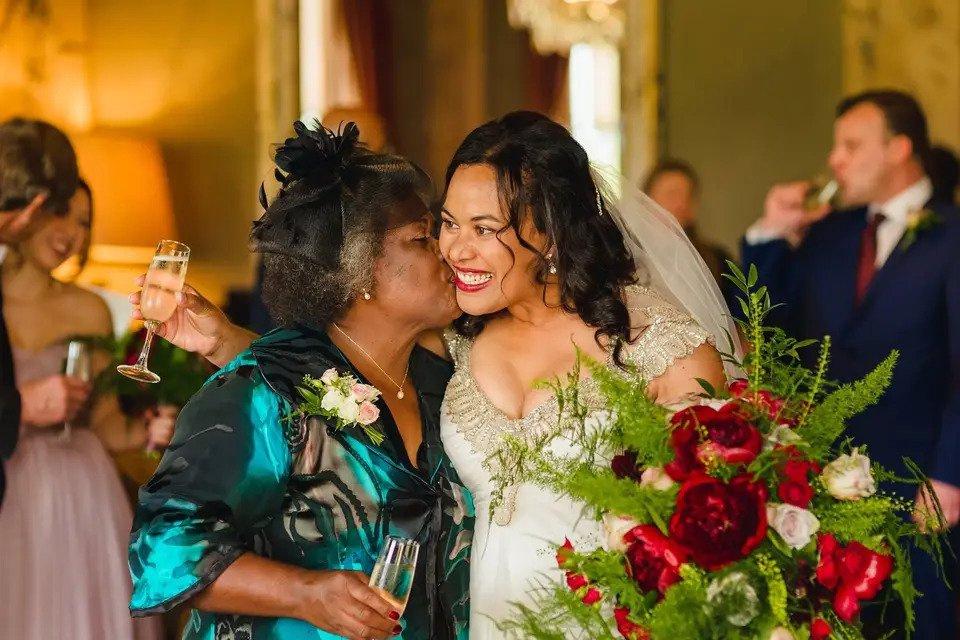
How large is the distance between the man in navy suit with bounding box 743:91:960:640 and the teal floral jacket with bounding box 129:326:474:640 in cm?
203

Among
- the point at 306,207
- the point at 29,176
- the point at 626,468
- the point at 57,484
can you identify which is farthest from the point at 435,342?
the point at 29,176

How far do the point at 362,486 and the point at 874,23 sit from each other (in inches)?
233

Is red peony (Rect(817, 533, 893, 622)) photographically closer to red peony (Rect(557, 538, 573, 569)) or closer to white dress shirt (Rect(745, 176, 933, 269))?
red peony (Rect(557, 538, 573, 569))

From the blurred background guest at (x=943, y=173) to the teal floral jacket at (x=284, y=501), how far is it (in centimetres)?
277

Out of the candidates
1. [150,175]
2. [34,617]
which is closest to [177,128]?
[150,175]

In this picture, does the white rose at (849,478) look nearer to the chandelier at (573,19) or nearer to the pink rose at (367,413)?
the pink rose at (367,413)

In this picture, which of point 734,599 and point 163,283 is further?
point 163,283

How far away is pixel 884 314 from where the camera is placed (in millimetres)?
4340

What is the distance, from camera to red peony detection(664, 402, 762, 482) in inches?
74.0

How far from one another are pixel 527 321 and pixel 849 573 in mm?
1119

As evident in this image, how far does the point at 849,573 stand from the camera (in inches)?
75.0

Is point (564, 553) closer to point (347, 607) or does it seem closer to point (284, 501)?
point (347, 607)

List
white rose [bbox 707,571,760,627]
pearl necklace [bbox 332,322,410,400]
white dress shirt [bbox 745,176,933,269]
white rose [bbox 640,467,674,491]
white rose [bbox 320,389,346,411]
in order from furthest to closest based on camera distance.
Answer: white dress shirt [bbox 745,176,933,269] < pearl necklace [bbox 332,322,410,400] < white rose [bbox 320,389,346,411] < white rose [bbox 640,467,674,491] < white rose [bbox 707,571,760,627]

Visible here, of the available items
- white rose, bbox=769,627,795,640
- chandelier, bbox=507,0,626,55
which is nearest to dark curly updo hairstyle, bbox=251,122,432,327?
white rose, bbox=769,627,795,640
